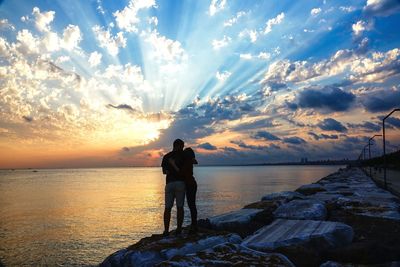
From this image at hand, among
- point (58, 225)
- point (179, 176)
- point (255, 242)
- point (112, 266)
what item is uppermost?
point (179, 176)

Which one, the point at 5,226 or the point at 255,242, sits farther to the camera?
the point at 5,226

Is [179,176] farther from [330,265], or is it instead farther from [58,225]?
[58,225]

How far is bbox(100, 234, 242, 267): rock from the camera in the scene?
6.60 metres

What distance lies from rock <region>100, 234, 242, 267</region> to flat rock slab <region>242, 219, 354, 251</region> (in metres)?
0.59

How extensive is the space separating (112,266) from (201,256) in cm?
231

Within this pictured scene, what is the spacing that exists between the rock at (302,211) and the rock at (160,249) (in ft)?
10.9

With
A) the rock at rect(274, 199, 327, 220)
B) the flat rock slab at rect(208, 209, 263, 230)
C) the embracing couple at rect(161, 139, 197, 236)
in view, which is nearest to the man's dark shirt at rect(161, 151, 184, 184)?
the embracing couple at rect(161, 139, 197, 236)

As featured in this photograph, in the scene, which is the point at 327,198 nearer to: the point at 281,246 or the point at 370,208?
the point at 370,208

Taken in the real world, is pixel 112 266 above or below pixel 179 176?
below

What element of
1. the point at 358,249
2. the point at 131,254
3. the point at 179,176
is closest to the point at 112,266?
the point at 131,254

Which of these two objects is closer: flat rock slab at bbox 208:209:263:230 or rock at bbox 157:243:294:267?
rock at bbox 157:243:294:267

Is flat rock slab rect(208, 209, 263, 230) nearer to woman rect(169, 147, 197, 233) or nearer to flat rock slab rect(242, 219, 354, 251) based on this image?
flat rock slab rect(242, 219, 354, 251)

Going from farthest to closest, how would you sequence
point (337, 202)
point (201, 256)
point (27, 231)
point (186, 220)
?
point (186, 220) < point (27, 231) < point (337, 202) < point (201, 256)

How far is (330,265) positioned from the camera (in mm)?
5945
